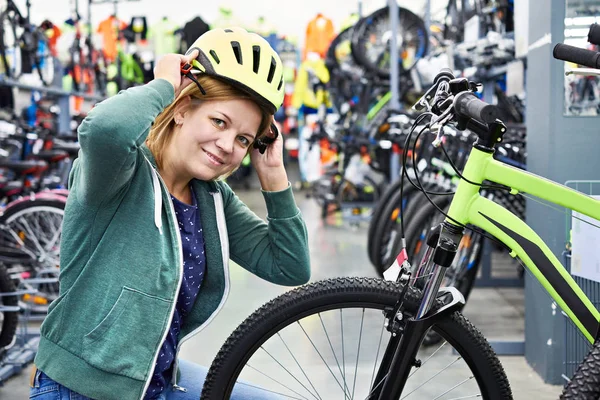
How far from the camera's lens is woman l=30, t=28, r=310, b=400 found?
1.32 m

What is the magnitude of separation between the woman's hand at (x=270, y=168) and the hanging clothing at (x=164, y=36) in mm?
11277

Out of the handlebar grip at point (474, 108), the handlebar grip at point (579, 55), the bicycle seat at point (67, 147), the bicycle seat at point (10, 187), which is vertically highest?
the handlebar grip at point (579, 55)

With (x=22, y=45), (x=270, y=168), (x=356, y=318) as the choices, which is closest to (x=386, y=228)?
(x=356, y=318)

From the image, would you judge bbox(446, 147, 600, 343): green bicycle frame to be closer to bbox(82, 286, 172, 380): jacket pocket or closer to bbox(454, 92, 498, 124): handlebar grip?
bbox(454, 92, 498, 124): handlebar grip

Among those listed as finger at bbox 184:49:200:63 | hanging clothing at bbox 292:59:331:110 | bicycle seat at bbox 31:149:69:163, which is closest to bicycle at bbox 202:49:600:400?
finger at bbox 184:49:200:63

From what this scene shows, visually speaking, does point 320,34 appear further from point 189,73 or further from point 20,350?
point 189,73

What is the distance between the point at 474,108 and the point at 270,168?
488mm

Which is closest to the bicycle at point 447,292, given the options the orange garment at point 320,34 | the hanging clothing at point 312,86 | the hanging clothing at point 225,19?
the hanging clothing at point 312,86

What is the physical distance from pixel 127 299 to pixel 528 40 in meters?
2.30

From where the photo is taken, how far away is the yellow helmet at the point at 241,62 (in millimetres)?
1425

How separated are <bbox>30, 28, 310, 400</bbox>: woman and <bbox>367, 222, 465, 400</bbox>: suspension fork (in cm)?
29

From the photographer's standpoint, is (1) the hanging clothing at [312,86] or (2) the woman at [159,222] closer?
(2) the woman at [159,222]

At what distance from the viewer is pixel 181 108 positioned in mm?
1472

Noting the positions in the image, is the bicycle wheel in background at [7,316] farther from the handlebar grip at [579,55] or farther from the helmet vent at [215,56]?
the handlebar grip at [579,55]
